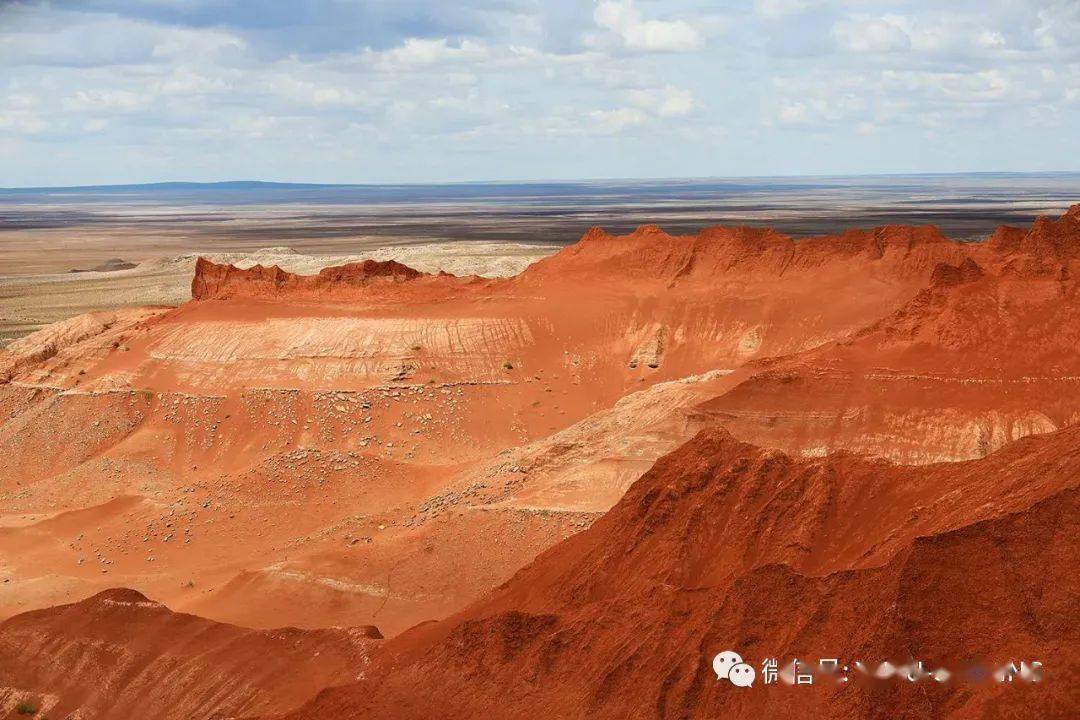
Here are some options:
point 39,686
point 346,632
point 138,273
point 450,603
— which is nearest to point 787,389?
point 450,603

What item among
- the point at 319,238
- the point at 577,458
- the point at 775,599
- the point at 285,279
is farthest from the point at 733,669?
the point at 319,238

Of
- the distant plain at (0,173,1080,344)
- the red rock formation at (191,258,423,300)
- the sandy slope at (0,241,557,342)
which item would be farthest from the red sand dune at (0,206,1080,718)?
the sandy slope at (0,241,557,342)

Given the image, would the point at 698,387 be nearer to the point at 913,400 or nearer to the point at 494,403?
the point at 913,400

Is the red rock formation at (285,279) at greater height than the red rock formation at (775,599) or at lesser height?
greater

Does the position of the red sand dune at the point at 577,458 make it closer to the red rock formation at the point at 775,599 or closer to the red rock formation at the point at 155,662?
the red rock formation at the point at 775,599

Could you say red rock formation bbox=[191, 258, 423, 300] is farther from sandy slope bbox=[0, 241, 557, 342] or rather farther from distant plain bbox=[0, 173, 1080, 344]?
sandy slope bbox=[0, 241, 557, 342]

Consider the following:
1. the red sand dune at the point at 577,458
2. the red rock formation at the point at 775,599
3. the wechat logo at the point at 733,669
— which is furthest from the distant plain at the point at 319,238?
the wechat logo at the point at 733,669

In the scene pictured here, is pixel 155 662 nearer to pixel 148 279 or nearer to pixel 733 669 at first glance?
pixel 733 669
